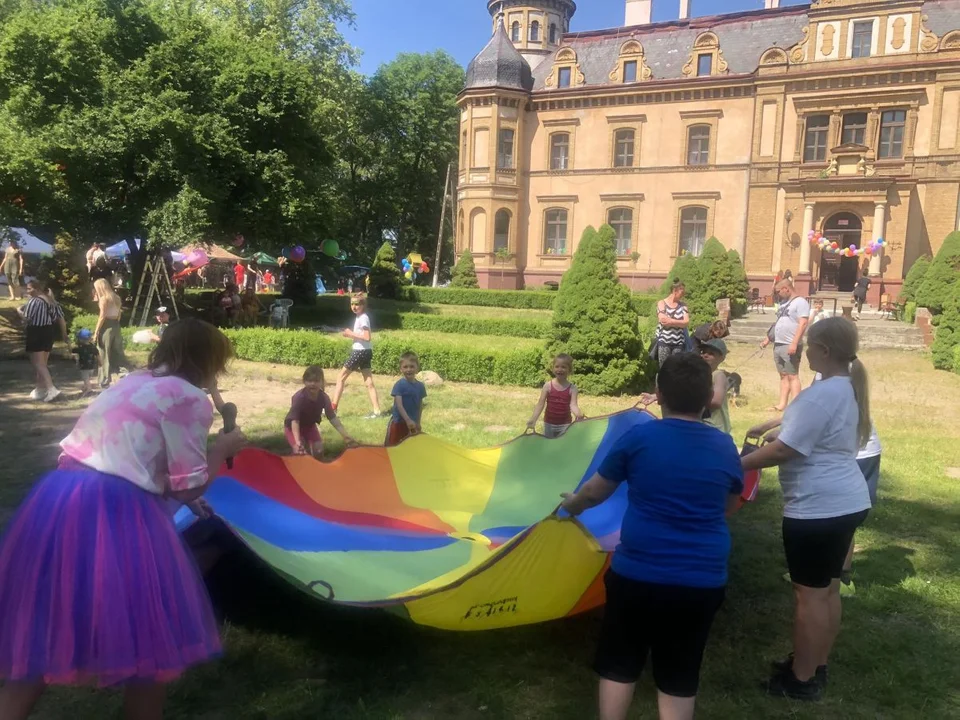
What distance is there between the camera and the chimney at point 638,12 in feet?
123

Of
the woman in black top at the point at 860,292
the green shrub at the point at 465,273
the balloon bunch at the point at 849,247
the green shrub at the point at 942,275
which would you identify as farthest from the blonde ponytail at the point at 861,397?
the green shrub at the point at 465,273

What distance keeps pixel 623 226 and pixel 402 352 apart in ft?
76.0

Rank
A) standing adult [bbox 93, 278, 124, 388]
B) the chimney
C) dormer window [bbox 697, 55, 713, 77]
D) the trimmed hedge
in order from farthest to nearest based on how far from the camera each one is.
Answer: the chimney, dormer window [bbox 697, 55, 713, 77], the trimmed hedge, standing adult [bbox 93, 278, 124, 388]

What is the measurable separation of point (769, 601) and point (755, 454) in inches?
70.6

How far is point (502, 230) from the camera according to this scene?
116ft

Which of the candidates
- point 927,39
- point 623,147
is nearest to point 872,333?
point 927,39

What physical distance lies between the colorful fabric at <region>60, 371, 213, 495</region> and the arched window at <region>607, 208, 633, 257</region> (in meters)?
32.5

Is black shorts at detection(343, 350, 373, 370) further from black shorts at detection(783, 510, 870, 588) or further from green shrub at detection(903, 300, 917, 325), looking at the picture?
green shrub at detection(903, 300, 917, 325)

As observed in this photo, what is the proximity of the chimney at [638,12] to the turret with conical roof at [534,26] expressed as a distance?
3.67 metres

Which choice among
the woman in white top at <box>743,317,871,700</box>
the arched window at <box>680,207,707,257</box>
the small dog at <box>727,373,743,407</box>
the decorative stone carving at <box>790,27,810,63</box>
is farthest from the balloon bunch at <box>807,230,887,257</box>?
the woman in white top at <box>743,317,871,700</box>

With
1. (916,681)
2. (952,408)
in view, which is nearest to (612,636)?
(916,681)

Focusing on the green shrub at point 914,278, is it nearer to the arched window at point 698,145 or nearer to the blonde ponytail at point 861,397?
the arched window at point 698,145

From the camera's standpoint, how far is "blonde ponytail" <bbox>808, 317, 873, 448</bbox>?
11.3 feet

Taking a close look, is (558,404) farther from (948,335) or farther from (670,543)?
(948,335)
